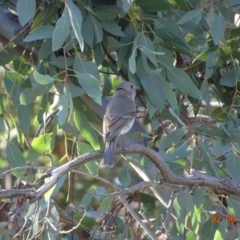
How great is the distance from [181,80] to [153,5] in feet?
0.94

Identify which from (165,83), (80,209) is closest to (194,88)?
(165,83)

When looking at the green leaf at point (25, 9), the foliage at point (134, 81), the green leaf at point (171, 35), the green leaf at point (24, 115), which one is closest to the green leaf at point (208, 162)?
the foliage at point (134, 81)

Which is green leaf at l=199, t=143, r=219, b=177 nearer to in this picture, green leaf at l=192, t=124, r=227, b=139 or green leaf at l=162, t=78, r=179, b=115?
green leaf at l=192, t=124, r=227, b=139

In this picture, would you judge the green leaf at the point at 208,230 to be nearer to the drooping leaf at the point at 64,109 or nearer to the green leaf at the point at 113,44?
the green leaf at the point at 113,44

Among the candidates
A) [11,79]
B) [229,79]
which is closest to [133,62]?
[229,79]

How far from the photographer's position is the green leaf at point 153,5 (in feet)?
7.91

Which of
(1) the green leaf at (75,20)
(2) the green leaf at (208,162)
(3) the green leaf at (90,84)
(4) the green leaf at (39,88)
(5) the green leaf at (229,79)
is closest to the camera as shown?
(1) the green leaf at (75,20)

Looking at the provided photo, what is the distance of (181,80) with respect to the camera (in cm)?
245

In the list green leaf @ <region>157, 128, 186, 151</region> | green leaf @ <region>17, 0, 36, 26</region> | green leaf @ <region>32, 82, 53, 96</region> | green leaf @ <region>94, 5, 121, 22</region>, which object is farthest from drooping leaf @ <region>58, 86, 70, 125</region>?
green leaf @ <region>157, 128, 186, 151</region>

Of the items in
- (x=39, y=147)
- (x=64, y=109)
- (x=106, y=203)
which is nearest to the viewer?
(x=64, y=109)

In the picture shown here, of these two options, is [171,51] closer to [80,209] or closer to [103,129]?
[103,129]

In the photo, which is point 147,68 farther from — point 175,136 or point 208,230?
point 208,230

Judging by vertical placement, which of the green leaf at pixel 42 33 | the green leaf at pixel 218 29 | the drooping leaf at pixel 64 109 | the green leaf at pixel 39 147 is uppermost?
the green leaf at pixel 42 33

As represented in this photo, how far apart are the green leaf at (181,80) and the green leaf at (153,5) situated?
22 cm
